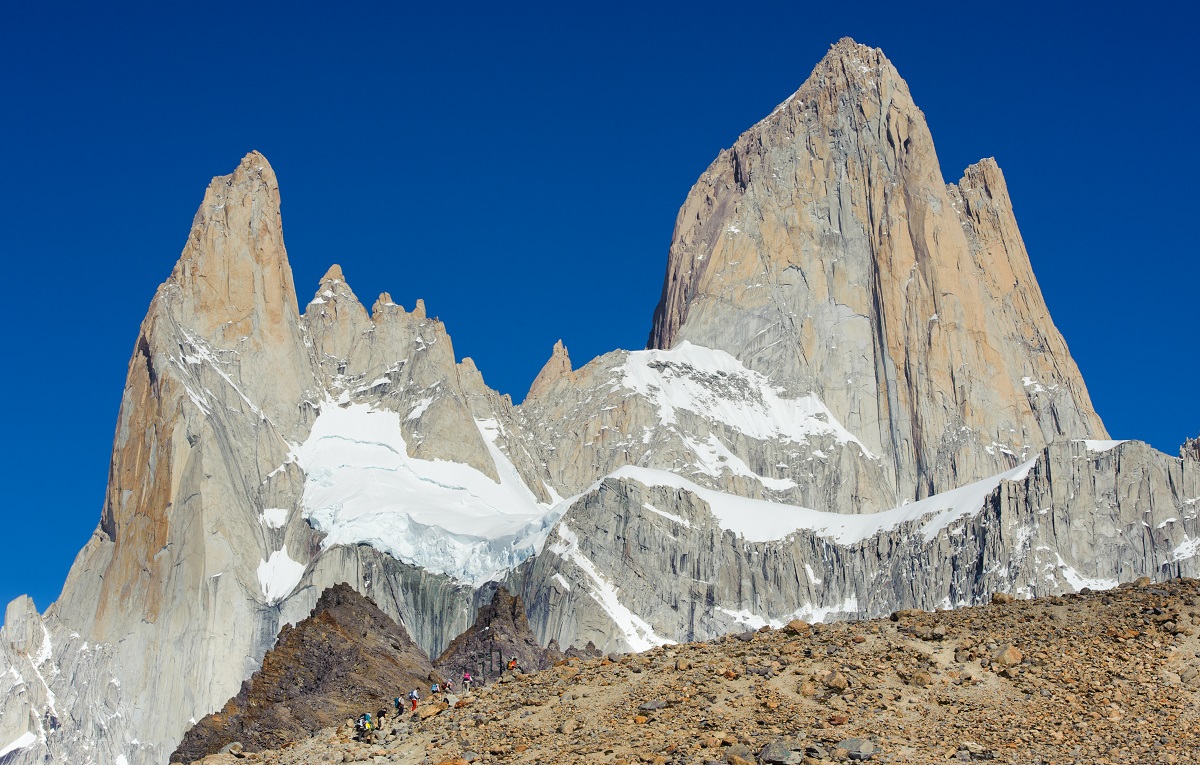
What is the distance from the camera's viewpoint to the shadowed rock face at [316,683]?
57.5 meters

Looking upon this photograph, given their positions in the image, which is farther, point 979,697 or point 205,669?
point 205,669

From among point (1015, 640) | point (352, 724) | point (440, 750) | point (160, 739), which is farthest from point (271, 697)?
point (160, 739)

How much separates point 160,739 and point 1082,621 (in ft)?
535

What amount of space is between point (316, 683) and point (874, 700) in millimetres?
36308

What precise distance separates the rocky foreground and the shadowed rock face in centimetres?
1825

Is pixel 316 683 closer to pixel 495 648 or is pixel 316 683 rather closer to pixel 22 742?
pixel 495 648

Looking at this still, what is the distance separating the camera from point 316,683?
6406 centimetres

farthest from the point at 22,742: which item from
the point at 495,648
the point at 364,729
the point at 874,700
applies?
the point at 874,700

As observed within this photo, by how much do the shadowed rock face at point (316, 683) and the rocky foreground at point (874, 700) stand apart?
18252 millimetres

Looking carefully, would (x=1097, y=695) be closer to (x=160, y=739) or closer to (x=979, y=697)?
(x=979, y=697)

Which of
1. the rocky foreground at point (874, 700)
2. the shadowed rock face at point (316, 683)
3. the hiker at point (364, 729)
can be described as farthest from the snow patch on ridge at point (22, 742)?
the hiker at point (364, 729)

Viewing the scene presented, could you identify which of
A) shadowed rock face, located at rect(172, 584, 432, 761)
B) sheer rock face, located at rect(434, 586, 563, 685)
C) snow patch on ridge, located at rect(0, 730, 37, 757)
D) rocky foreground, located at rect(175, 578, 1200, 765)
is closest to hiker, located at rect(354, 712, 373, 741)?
rocky foreground, located at rect(175, 578, 1200, 765)

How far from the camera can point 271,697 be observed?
2400 inches

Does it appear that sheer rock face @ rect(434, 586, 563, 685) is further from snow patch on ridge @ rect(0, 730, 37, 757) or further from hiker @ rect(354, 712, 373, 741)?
snow patch on ridge @ rect(0, 730, 37, 757)
